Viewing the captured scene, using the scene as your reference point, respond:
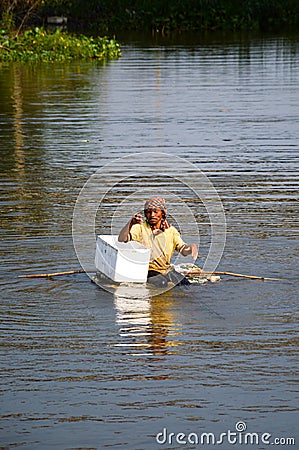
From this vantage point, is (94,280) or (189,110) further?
(189,110)

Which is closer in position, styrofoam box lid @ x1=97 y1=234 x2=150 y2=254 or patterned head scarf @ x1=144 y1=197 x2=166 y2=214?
styrofoam box lid @ x1=97 y1=234 x2=150 y2=254

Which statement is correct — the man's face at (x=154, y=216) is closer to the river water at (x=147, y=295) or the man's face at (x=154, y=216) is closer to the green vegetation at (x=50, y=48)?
the river water at (x=147, y=295)

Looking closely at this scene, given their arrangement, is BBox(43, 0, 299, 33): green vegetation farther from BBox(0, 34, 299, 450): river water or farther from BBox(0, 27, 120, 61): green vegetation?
BBox(0, 34, 299, 450): river water

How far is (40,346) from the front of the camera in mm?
8930

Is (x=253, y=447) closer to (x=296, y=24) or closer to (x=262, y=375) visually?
(x=262, y=375)

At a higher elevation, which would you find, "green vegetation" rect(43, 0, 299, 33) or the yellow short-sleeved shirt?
the yellow short-sleeved shirt

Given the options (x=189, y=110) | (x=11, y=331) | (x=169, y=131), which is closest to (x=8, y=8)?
(x=189, y=110)

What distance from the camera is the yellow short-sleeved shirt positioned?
10453 millimetres

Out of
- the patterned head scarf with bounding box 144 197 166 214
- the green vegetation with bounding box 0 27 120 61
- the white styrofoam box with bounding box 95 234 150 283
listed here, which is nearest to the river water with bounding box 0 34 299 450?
the white styrofoam box with bounding box 95 234 150 283

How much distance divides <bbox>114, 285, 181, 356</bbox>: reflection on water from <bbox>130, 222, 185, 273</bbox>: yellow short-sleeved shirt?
0.26 metres

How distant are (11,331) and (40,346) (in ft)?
1.60

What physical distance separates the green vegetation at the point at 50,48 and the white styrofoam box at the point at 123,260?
2738cm

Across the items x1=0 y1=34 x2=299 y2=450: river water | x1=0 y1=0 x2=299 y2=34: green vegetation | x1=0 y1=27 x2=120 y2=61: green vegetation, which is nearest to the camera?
x1=0 y1=34 x2=299 y2=450: river water

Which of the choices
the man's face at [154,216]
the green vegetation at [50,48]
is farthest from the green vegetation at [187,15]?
the man's face at [154,216]
